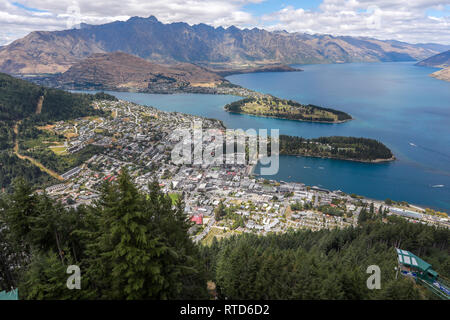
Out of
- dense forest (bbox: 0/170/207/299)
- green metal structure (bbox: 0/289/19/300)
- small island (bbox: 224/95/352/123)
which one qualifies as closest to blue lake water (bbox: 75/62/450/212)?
small island (bbox: 224/95/352/123)

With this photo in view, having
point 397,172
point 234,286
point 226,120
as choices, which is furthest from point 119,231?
point 226,120

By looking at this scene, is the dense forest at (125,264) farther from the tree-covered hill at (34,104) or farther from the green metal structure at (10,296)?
the tree-covered hill at (34,104)

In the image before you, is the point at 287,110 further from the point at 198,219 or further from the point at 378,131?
the point at 198,219

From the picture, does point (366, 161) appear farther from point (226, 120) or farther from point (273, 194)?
point (226, 120)

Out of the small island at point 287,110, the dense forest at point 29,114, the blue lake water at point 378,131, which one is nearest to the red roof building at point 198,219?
the blue lake water at point 378,131

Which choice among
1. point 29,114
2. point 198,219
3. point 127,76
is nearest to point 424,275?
point 198,219

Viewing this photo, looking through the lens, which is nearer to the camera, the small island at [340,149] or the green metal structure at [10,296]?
the green metal structure at [10,296]

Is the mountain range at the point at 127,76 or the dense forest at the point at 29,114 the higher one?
the mountain range at the point at 127,76
